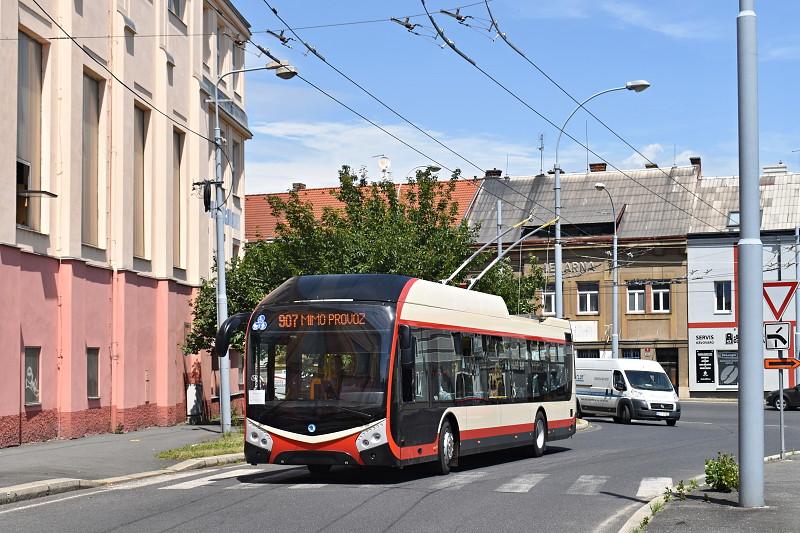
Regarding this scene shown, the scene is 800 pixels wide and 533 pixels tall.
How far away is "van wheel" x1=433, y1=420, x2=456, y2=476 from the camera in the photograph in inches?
700

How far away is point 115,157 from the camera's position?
29281mm

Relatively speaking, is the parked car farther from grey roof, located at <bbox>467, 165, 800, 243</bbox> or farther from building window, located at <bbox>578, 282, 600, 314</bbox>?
building window, located at <bbox>578, 282, 600, 314</bbox>

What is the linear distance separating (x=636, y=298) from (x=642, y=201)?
6132 mm

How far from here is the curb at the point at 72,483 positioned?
47.8 feet

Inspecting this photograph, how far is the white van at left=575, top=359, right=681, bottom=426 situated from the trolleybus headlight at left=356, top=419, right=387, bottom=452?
2413cm

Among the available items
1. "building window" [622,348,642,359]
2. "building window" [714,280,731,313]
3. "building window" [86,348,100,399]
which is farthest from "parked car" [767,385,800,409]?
"building window" [86,348,100,399]

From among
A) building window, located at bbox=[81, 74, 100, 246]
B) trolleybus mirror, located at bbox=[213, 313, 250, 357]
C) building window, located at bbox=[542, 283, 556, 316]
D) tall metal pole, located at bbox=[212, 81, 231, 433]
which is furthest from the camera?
building window, located at bbox=[542, 283, 556, 316]

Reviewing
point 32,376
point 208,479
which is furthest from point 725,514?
point 32,376

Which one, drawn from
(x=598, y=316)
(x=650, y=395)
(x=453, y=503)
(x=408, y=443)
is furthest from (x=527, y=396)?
(x=598, y=316)

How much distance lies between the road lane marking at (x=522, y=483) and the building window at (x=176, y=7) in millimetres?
20207

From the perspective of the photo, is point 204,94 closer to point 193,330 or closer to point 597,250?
point 193,330

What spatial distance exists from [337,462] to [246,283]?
725 inches

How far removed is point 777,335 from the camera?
18516 millimetres

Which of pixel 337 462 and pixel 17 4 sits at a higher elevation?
pixel 17 4
